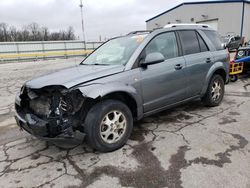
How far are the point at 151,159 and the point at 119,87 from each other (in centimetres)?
109

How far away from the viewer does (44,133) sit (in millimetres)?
2648

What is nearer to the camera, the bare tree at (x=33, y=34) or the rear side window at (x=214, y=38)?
the rear side window at (x=214, y=38)

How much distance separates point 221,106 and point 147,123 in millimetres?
2046

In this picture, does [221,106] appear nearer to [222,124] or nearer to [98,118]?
[222,124]

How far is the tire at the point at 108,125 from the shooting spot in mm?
2773

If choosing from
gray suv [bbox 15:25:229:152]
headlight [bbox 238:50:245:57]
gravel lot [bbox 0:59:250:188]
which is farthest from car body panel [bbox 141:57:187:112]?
headlight [bbox 238:50:245:57]

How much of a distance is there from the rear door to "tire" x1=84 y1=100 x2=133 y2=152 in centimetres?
162

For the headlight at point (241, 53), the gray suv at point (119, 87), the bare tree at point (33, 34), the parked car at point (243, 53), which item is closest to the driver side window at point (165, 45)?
the gray suv at point (119, 87)

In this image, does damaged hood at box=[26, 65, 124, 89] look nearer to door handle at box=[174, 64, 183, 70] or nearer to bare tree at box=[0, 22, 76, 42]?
door handle at box=[174, 64, 183, 70]

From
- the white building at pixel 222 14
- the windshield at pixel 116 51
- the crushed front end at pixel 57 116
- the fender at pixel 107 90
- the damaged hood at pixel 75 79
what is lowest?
the crushed front end at pixel 57 116

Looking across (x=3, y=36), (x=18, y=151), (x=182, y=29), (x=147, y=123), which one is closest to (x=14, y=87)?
(x=18, y=151)

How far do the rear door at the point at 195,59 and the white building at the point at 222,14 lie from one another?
23521 mm

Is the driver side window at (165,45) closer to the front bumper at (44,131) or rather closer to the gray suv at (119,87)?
the gray suv at (119,87)

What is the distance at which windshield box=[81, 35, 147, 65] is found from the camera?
11.4 feet
